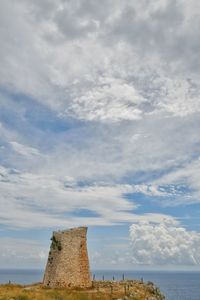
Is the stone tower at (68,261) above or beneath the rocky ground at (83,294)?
above

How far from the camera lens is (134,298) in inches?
1714

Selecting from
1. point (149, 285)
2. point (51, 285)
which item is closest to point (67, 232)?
point (51, 285)

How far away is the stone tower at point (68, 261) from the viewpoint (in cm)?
4947

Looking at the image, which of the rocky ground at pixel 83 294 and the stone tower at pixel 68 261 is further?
the stone tower at pixel 68 261

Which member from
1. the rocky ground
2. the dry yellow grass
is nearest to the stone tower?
the rocky ground

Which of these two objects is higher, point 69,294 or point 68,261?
point 68,261

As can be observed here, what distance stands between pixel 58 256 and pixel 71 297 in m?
9.69

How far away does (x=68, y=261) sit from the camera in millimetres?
50094

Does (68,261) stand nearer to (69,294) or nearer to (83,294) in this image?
(69,294)

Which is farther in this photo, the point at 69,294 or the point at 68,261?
the point at 68,261

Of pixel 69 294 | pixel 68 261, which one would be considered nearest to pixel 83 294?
pixel 69 294

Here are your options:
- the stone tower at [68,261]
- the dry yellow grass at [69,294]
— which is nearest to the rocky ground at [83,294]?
the dry yellow grass at [69,294]

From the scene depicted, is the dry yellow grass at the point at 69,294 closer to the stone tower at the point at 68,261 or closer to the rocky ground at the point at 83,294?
the rocky ground at the point at 83,294

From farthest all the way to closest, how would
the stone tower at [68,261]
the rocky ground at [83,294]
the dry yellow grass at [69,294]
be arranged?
the stone tower at [68,261] < the rocky ground at [83,294] < the dry yellow grass at [69,294]
